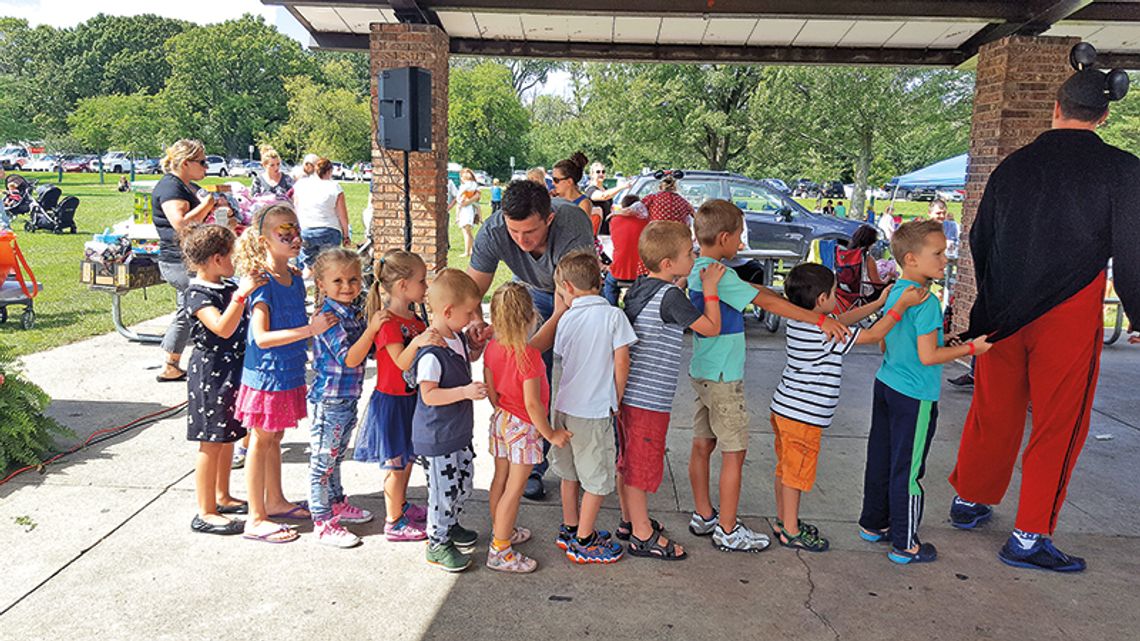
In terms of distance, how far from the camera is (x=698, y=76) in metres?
24.6

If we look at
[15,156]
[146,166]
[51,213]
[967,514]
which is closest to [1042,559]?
[967,514]

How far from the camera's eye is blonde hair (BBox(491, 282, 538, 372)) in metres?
3.25

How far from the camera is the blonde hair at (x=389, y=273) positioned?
3426mm

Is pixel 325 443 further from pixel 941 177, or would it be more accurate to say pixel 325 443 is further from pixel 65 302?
pixel 941 177

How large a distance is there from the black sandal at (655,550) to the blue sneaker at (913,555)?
0.95 meters

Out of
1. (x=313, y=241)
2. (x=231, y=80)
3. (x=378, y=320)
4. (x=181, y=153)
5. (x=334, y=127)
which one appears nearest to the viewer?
(x=378, y=320)

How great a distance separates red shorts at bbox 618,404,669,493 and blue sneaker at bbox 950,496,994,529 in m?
1.70

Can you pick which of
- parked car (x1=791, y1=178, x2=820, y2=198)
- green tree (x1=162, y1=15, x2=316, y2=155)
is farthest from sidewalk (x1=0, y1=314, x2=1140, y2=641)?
green tree (x1=162, y1=15, x2=316, y2=155)

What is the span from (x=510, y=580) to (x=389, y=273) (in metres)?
1.40

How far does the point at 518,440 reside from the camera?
344cm

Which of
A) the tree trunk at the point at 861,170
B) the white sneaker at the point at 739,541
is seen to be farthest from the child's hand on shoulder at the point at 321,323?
the tree trunk at the point at 861,170

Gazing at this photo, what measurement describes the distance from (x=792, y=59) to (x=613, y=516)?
5.84m

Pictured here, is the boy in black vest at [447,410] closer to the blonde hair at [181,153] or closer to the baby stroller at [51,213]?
the blonde hair at [181,153]

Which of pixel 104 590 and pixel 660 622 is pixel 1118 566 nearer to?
pixel 660 622
